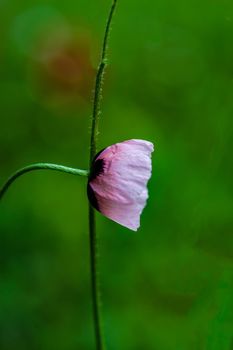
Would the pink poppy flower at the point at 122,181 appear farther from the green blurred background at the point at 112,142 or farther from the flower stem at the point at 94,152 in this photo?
the green blurred background at the point at 112,142

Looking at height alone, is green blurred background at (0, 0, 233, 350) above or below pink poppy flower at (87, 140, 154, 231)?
below

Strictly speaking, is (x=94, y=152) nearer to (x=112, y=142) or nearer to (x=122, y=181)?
(x=122, y=181)

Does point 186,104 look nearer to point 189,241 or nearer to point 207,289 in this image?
point 189,241

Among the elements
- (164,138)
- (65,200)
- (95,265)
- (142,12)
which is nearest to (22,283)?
(65,200)

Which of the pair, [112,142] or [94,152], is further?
[112,142]

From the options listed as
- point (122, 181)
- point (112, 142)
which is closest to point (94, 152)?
point (122, 181)

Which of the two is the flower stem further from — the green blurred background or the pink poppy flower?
the green blurred background

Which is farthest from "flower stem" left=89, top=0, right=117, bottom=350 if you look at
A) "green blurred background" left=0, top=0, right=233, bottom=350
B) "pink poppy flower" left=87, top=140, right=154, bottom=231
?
"green blurred background" left=0, top=0, right=233, bottom=350
